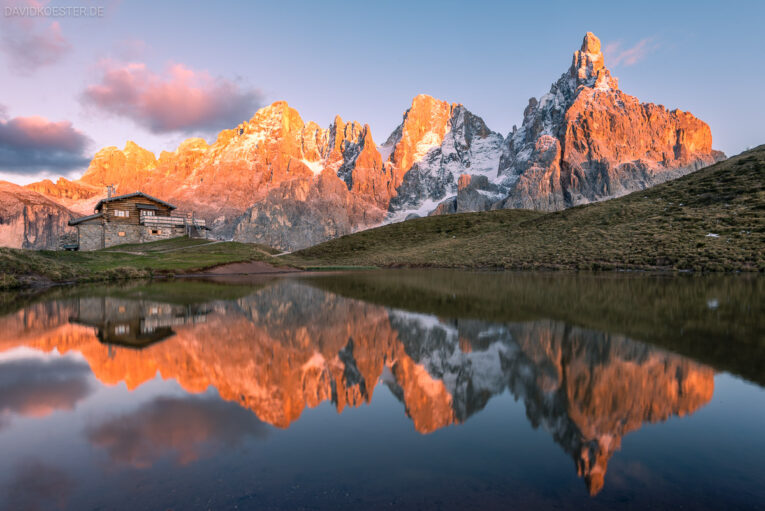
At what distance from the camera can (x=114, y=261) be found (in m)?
37.7

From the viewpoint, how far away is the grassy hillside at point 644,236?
34000 millimetres

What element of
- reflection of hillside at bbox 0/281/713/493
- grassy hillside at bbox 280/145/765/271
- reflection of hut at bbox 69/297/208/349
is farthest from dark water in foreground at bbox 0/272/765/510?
grassy hillside at bbox 280/145/765/271

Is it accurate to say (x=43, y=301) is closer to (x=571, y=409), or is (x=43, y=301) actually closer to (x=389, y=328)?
(x=389, y=328)

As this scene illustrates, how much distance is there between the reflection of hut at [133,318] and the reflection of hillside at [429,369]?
15.2 inches

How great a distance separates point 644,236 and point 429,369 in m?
43.4

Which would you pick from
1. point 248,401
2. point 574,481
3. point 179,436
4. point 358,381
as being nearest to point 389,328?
point 358,381

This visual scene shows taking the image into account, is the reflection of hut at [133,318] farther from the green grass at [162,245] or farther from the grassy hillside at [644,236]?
the green grass at [162,245]

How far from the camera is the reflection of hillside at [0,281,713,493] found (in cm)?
507

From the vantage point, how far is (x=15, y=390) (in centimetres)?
615

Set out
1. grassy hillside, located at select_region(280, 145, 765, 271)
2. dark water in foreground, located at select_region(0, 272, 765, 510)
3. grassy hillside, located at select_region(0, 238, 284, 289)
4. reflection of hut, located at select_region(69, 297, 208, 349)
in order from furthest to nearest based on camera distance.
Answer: grassy hillside, located at select_region(280, 145, 765, 271)
grassy hillside, located at select_region(0, 238, 284, 289)
reflection of hut, located at select_region(69, 297, 208, 349)
dark water in foreground, located at select_region(0, 272, 765, 510)

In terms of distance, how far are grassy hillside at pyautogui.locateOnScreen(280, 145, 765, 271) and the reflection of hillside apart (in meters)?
30.2

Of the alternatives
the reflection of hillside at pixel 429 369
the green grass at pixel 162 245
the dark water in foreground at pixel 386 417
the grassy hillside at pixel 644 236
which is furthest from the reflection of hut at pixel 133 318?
the green grass at pixel 162 245

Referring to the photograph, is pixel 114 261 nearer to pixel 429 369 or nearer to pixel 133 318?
pixel 133 318

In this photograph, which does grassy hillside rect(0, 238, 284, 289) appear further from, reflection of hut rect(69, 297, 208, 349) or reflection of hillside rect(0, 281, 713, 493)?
reflection of hillside rect(0, 281, 713, 493)
